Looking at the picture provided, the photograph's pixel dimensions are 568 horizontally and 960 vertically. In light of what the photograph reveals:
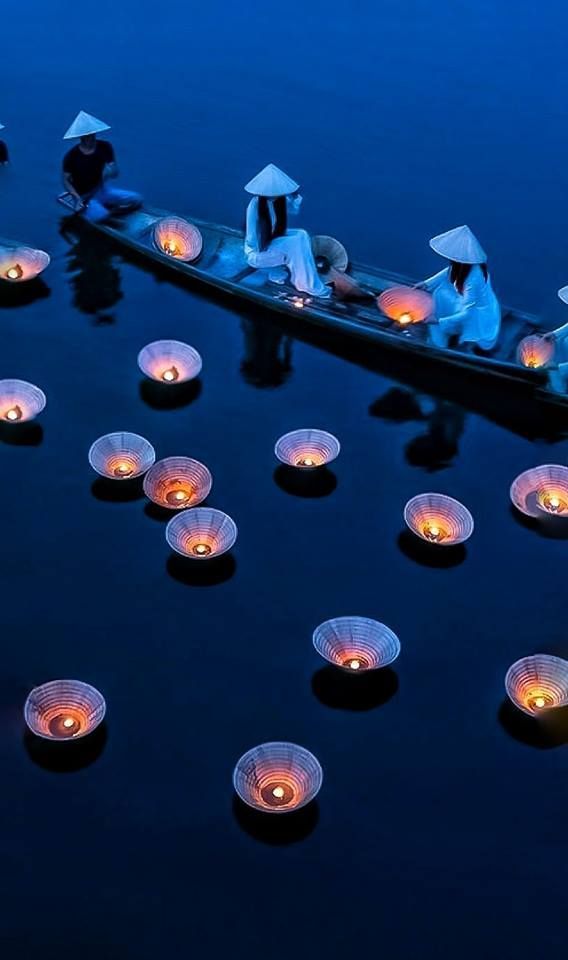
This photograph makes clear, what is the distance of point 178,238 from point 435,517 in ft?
14.4

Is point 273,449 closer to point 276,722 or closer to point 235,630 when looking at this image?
point 235,630

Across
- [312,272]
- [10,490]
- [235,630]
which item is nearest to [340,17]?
[312,272]

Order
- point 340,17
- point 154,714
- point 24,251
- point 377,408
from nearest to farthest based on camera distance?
point 154,714 → point 377,408 → point 24,251 → point 340,17

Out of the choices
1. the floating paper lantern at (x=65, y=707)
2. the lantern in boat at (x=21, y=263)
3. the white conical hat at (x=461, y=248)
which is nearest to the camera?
the floating paper lantern at (x=65, y=707)

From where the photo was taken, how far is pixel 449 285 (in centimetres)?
896

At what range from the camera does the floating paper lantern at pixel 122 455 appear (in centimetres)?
776

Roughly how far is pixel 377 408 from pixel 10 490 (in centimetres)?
329

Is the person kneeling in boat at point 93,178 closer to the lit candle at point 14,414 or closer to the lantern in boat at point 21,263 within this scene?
the lantern in boat at point 21,263

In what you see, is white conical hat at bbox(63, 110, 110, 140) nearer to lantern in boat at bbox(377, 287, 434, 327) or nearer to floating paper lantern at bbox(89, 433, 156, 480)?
lantern in boat at bbox(377, 287, 434, 327)

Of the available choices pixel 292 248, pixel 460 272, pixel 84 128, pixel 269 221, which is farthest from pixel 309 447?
pixel 84 128

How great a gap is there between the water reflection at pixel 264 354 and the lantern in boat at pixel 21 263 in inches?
83.1

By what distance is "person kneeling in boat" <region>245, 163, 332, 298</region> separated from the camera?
9.43 meters

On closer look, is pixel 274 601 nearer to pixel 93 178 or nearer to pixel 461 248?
pixel 461 248

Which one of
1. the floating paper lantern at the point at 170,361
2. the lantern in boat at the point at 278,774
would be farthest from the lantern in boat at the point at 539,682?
the floating paper lantern at the point at 170,361
